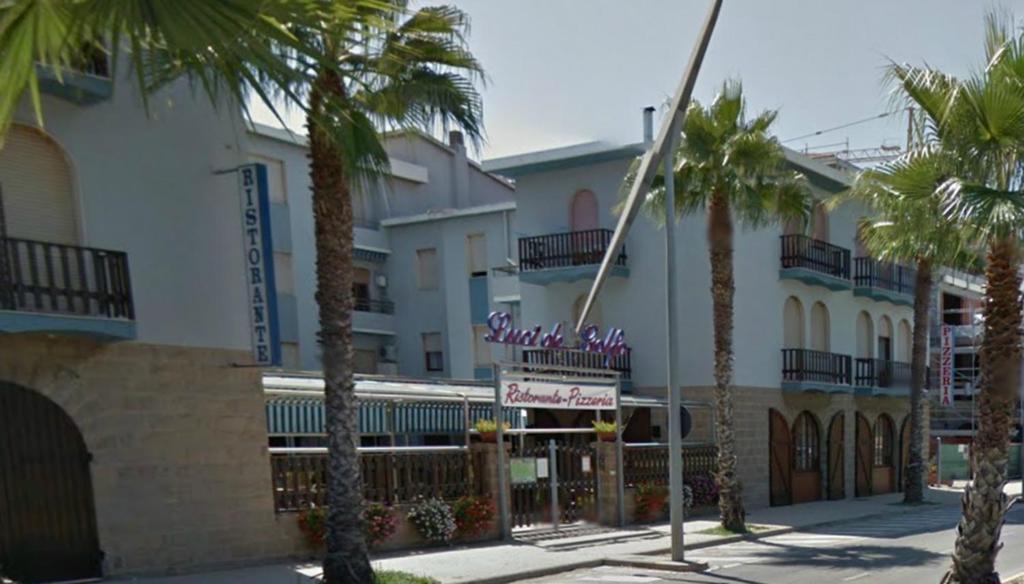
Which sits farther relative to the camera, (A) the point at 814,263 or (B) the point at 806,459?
(B) the point at 806,459

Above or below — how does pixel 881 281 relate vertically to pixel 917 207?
above

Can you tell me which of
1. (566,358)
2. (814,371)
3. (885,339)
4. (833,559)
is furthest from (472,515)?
(885,339)

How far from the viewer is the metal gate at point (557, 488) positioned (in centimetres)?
1838

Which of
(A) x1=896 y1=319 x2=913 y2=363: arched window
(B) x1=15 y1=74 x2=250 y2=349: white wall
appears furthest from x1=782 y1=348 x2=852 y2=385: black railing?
(B) x1=15 y1=74 x2=250 y2=349: white wall

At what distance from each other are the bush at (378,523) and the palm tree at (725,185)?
795 cm

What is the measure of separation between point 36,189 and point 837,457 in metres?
26.7

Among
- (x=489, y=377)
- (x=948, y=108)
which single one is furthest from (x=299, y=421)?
(x=489, y=377)

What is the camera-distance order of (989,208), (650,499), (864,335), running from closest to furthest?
(989,208), (650,499), (864,335)

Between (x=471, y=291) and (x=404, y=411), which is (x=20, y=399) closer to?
(x=404, y=411)

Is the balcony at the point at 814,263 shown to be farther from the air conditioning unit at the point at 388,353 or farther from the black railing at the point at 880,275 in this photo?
the air conditioning unit at the point at 388,353

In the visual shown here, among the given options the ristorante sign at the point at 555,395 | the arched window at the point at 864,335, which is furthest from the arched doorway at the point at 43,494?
the arched window at the point at 864,335

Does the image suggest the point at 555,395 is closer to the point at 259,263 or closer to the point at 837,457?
the point at 259,263

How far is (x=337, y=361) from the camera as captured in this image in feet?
37.8

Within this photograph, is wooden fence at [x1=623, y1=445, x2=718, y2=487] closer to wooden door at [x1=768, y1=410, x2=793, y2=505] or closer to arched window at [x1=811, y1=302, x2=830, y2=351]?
wooden door at [x1=768, y1=410, x2=793, y2=505]
